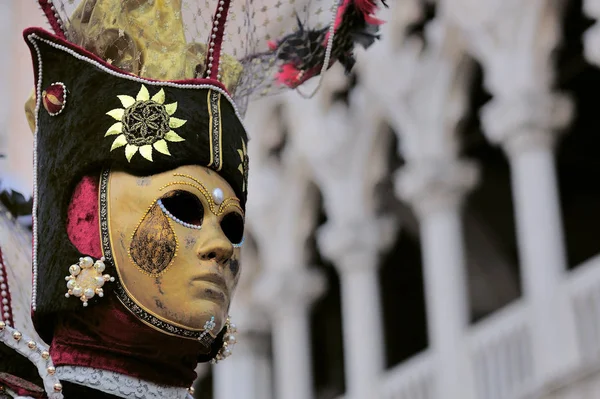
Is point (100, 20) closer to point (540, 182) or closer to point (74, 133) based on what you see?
point (74, 133)

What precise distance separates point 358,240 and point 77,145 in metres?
9.72

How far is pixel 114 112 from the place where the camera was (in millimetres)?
2738

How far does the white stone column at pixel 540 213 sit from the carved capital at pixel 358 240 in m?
1.90

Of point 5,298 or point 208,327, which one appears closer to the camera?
point 208,327

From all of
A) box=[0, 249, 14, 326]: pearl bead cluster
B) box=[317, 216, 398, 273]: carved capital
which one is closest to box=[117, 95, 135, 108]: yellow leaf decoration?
box=[0, 249, 14, 326]: pearl bead cluster

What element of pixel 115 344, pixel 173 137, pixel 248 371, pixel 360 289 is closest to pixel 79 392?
Result: pixel 115 344

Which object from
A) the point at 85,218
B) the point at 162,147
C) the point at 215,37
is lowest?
the point at 85,218

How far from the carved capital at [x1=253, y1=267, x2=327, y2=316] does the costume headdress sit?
1014 cm

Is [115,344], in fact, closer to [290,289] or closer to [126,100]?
[126,100]

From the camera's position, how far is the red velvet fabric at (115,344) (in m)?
2.65

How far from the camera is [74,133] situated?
→ 2.73m

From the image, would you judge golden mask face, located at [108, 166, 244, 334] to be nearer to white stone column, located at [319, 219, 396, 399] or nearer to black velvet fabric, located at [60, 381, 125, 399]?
black velvet fabric, located at [60, 381, 125, 399]

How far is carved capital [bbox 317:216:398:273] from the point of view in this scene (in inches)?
488

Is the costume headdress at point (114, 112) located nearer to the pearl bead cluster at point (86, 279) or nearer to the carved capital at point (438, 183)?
the pearl bead cluster at point (86, 279)
